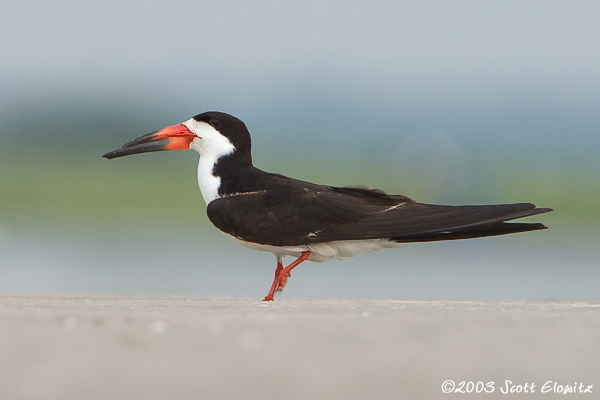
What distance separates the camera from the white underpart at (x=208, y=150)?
6.50 metres

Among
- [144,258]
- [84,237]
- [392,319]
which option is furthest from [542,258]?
[392,319]

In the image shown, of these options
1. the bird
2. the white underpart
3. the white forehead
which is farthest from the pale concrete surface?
the white forehead

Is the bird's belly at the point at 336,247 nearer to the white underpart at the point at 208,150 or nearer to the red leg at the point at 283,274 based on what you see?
the red leg at the point at 283,274

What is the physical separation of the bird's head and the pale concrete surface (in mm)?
2713

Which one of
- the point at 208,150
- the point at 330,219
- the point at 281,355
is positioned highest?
the point at 208,150

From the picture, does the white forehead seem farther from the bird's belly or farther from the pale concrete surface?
the pale concrete surface

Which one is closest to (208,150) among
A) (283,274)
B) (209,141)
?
(209,141)

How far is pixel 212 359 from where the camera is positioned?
344 centimetres

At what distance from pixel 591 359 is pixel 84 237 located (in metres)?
17.2

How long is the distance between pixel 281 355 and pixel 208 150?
3.34m

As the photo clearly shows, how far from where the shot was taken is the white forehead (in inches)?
260

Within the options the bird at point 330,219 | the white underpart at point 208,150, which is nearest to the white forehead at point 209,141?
the white underpart at point 208,150

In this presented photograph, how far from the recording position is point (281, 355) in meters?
3.45

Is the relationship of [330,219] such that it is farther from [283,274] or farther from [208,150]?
[208,150]
